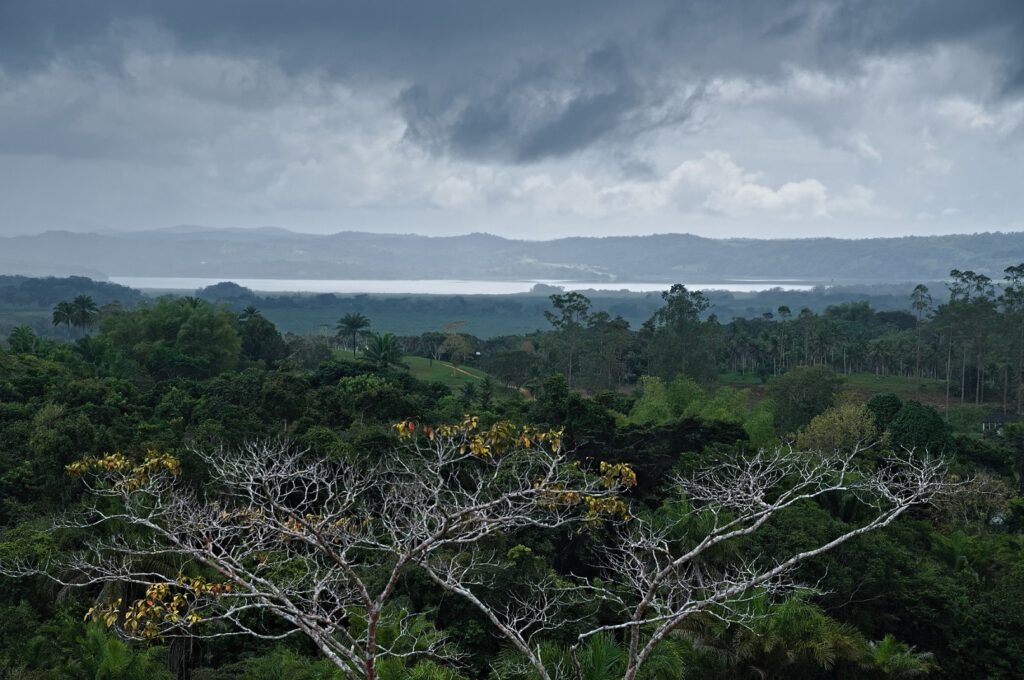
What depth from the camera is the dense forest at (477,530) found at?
27.2 feet

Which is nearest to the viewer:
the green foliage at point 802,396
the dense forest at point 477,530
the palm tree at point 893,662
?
the dense forest at point 477,530

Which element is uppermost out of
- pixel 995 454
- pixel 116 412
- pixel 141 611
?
pixel 141 611

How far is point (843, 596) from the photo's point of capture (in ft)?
58.6

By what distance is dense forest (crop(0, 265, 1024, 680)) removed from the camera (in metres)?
8.28

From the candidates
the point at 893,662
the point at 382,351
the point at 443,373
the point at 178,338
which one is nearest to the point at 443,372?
the point at 443,373

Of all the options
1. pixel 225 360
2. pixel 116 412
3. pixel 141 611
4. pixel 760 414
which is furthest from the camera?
pixel 225 360

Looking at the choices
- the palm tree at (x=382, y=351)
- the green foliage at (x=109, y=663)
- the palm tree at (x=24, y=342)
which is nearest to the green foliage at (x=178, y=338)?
Answer: the palm tree at (x=24, y=342)

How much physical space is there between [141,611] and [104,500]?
1330cm

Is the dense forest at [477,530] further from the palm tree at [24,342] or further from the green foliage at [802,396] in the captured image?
the palm tree at [24,342]

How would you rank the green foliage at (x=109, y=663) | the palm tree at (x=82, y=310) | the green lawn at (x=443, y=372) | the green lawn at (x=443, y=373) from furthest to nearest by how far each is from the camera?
the palm tree at (x=82, y=310), the green lawn at (x=443, y=373), the green lawn at (x=443, y=372), the green foliage at (x=109, y=663)

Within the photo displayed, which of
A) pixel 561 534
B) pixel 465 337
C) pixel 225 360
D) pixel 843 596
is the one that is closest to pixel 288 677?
pixel 561 534

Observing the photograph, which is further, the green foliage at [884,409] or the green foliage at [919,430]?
the green foliage at [884,409]

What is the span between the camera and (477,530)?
7.75 m

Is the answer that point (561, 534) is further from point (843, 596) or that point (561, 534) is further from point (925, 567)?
point (925, 567)
